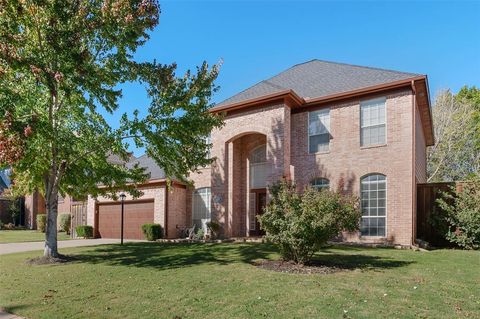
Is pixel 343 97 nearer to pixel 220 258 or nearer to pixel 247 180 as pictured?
pixel 247 180

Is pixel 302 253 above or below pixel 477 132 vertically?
below

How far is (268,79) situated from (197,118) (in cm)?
880

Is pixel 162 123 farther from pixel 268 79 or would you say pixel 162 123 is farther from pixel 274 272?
pixel 268 79

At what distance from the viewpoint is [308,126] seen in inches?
653

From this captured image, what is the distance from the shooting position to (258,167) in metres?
18.5

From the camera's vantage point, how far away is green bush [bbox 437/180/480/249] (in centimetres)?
1300

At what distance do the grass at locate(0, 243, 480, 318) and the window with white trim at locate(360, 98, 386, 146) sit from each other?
218 inches

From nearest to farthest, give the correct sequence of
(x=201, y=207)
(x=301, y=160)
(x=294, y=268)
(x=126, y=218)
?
(x=294, y=268) → (x=301, y=160) → (x=201, y=207) → (x=126, y=218)

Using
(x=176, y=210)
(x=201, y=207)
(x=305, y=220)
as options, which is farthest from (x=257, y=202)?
(x=305, y=220)

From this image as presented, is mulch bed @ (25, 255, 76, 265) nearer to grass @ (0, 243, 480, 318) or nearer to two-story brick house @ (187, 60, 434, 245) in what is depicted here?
grass @ (0, 243, 480, 318)

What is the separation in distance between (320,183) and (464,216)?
5.56 metres

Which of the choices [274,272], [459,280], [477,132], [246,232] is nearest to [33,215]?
[246,232]

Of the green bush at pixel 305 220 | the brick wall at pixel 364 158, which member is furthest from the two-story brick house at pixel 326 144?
the green bush at pixel 305 220

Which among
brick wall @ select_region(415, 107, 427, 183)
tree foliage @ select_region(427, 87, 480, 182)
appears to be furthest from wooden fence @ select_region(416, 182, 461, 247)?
tree foliage @ select_region(427, 87, 480, 182)
